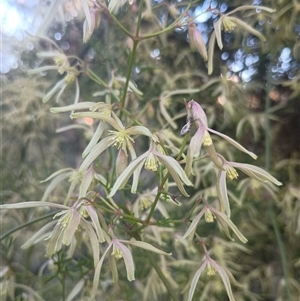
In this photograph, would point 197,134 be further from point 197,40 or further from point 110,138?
point 197,40

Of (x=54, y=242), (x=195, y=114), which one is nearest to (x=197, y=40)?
(x=195, y=114)

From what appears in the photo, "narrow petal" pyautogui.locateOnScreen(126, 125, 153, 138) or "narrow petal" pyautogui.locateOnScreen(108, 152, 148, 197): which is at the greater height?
"narrow petal" pyautogui.locateOnScreen(126, 125, 153, 138)

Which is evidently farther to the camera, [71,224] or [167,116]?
[167,116]

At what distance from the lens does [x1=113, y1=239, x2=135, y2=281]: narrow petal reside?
16.3 inches

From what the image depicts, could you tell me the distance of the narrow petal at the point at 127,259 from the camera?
0.41m

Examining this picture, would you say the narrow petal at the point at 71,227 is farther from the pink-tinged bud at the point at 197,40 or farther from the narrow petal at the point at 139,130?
the pink-tinged bud at the point at 197,40

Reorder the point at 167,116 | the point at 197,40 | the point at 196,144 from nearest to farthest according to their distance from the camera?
the point at 196,144
the point at 197,40
the point at 167,116

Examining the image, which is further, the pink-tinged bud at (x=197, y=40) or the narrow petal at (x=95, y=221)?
the pink-tinged bud at (x=197, y=40)

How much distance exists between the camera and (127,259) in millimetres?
427

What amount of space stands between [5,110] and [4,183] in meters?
0.18

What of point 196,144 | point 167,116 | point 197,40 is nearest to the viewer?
point 196,144

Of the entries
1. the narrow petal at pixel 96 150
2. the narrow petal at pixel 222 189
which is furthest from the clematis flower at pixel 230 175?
the narrow petal at pixel 96 150

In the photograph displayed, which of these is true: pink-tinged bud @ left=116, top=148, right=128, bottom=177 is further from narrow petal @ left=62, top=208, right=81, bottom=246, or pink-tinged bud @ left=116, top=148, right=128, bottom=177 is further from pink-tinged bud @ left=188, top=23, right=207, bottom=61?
pink-tinged bud @ left=188, top=23, right=207, bottom=61

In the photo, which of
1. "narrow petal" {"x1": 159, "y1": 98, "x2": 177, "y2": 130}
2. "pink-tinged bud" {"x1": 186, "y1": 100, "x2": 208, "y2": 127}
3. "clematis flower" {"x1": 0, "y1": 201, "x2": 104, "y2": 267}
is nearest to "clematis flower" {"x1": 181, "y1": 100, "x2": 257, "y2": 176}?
"pink-tinged bud" {"x1": 186, "y1": 100, "x2": 208, "y2": 127}
